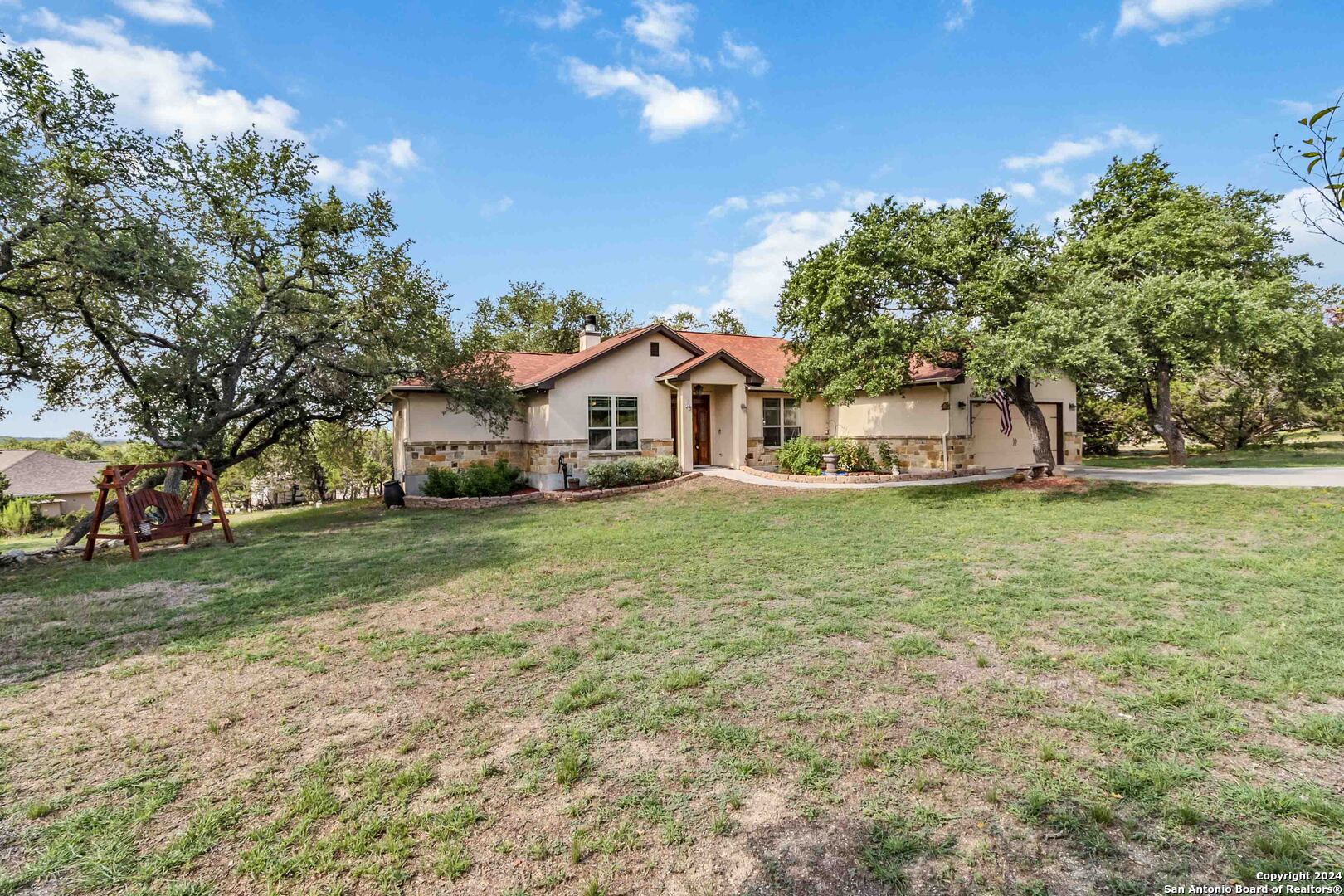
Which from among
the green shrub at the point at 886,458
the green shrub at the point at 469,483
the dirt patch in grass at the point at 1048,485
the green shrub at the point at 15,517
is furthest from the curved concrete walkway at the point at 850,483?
the green shrub at the point at 15,517

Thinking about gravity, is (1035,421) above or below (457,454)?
above

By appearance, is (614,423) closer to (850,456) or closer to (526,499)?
(526,499)

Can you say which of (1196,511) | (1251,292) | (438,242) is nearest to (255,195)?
(438,242)

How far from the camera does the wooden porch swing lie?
9.56 meters

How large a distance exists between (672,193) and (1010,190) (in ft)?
29.7

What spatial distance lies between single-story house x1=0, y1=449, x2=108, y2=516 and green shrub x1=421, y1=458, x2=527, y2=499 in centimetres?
2363

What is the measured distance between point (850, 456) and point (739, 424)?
3.36 m

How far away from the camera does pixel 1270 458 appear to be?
1858cm

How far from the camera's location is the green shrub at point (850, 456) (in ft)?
54.7

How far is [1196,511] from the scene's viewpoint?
982 centimetres

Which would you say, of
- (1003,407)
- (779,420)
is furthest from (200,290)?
(1003,407)

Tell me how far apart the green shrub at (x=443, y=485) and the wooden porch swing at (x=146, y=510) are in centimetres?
542

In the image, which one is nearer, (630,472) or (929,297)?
(929,297)

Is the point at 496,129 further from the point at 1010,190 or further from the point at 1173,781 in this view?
the point at 1173,781
